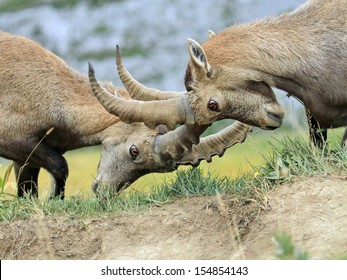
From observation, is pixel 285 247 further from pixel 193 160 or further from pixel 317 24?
pixel 193 160

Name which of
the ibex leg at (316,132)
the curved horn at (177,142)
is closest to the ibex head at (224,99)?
the curved horn at (177,142)

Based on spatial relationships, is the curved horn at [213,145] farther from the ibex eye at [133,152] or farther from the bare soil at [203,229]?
the bare soil at [203,229]

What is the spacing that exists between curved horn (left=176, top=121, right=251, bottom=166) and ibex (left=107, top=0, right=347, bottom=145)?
172 centimetres

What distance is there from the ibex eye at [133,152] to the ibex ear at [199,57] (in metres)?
3.22

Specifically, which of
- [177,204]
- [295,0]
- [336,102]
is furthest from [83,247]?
[295,0]

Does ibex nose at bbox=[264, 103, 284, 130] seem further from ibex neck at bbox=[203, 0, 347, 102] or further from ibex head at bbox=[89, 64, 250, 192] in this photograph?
ibex head at bbox=[89, 64, 250, 192]

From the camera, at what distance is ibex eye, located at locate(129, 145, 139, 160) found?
13988 millimetres

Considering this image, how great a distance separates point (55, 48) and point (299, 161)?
6931 cm

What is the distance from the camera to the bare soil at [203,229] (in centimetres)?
1009

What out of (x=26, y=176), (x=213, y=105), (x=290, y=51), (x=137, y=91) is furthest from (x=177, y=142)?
(x=26, y=176)

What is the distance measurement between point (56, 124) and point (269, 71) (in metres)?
4.55

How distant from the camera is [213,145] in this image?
44.4 feet

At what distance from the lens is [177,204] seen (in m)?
11.7

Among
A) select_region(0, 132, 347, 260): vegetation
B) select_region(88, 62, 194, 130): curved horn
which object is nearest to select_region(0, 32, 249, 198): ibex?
select_region(0, 132, 347, 260): vegetation
